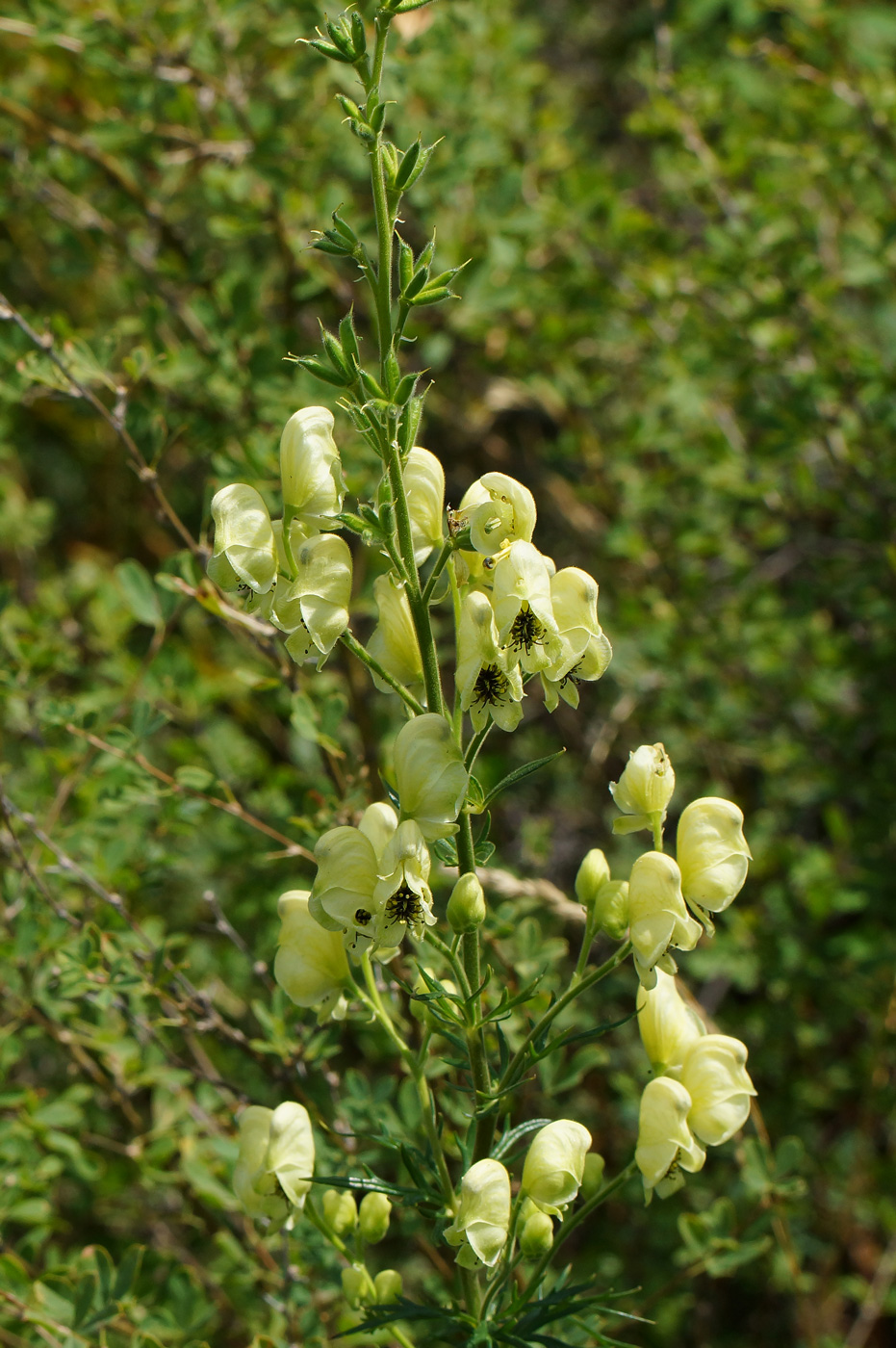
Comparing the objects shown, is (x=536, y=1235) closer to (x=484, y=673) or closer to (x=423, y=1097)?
(x=423, y=1097)

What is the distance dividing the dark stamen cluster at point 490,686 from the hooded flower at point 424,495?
16 centimetres

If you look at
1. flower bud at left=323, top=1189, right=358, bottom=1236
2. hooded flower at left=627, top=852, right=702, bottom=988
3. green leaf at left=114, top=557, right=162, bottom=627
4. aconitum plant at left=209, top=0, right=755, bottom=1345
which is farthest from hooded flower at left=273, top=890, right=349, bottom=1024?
green leaf at left=114, top=557, right=162, bottom=627

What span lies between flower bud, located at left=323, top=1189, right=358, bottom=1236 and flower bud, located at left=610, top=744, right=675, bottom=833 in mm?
511

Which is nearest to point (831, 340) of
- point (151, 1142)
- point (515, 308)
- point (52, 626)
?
point (515, 308)

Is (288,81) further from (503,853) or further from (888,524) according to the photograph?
(503,853)

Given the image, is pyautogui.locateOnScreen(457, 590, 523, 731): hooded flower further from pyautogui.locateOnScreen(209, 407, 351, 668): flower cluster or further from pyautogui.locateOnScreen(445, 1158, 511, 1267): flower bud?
pyautogui.locateOnScreen(445, 1158, 511, 1267): flower bud

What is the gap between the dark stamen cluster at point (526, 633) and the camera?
104 cm

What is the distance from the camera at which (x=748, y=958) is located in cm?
261

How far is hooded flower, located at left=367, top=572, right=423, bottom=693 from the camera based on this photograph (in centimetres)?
110

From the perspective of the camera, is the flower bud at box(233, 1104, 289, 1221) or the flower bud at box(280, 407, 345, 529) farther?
the flower bud at box(233, 1104, 289, 1221)

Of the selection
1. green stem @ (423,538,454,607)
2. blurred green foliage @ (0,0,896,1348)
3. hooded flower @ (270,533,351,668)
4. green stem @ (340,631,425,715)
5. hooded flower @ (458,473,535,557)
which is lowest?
blurred green foliage @ (0,0,896,1348)

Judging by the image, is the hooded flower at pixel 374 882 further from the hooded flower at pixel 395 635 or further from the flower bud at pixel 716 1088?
the flower bud at pixel 716 1088

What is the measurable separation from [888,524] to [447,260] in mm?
1144

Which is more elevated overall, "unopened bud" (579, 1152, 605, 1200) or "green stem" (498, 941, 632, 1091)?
"green stem" (498, 941, 632, 1091)
